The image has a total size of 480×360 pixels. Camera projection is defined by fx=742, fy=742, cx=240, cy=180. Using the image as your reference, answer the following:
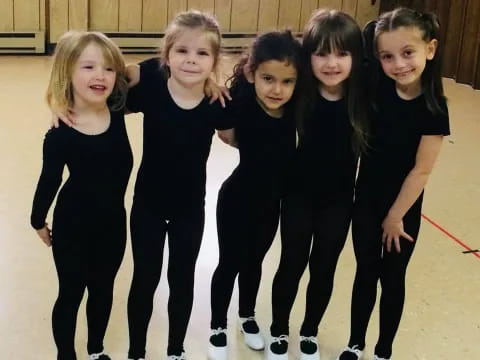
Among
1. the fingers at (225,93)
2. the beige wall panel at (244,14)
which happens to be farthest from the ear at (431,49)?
the beige wall panel at (244,14)

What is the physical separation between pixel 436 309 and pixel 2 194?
204 centimetres

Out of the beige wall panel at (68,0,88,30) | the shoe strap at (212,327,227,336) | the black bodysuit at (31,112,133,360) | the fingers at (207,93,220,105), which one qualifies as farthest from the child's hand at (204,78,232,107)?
the beige wall panel at (68,0,88,30)

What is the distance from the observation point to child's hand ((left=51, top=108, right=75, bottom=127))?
188 cm

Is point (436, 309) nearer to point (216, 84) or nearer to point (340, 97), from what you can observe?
point (340, 97)

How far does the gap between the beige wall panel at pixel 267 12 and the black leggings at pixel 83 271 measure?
5.55 metres

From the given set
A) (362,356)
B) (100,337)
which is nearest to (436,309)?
(362,356)

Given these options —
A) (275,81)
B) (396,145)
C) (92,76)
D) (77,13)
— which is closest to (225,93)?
(275,81)

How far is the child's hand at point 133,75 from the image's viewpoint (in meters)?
2.03

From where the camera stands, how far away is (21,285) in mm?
2664

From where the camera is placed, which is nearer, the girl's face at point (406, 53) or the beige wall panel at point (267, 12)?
the girl's face at point (406, 53)

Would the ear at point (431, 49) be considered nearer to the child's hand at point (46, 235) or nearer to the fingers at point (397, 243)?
the fingers at point (397, 243)

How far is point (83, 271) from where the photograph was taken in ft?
6.55

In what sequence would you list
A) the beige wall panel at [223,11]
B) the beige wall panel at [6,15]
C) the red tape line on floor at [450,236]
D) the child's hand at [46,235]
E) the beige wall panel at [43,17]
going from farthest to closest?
the beige wall panel at [223,11] < the beige wall panel at [43,17] < the beige wall panel at [6,15] < the red tape line on floor at [450,236] < the child's hand at [46,235]

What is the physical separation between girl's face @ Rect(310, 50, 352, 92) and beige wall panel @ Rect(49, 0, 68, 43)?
513cm
